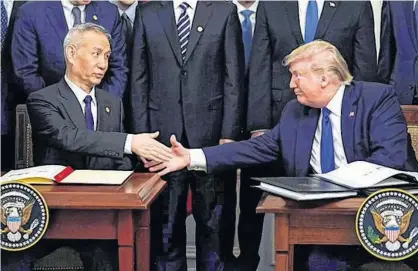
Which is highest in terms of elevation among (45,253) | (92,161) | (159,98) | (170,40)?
(170,40)

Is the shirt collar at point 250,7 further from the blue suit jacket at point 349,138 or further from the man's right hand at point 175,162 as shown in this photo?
the man's right hand at point 175,162

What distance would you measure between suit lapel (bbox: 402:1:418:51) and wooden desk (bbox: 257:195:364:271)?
46.7 inches

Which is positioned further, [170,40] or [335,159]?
[170,40]

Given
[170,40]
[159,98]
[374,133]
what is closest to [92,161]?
[159,98]

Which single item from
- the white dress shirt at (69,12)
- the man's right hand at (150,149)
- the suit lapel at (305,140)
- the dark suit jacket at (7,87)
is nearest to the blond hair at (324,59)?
the suit lapel at (305,140)

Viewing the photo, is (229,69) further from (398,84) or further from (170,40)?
(398,84)

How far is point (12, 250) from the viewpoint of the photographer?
2.47 meters

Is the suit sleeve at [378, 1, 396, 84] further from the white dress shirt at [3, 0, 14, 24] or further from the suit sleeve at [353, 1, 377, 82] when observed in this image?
the white dress shirt at [3, 0, 14, 24]

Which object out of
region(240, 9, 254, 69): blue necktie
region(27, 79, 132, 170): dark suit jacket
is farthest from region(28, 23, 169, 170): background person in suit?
region(240, 9, 254, 69): blue necktie

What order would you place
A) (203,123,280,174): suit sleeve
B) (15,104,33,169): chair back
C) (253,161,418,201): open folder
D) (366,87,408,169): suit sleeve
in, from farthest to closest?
(15,104,33,169): chair back
(203,123,280,174): suit sleeve
(366,87,408,169): suit sleeve
(253,161,418,201): open folder

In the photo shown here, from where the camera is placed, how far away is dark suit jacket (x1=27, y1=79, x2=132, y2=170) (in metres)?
3.06

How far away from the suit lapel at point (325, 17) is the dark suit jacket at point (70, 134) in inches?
37.6

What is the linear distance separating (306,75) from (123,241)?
3.22 ft

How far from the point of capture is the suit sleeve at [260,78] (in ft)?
10.8
